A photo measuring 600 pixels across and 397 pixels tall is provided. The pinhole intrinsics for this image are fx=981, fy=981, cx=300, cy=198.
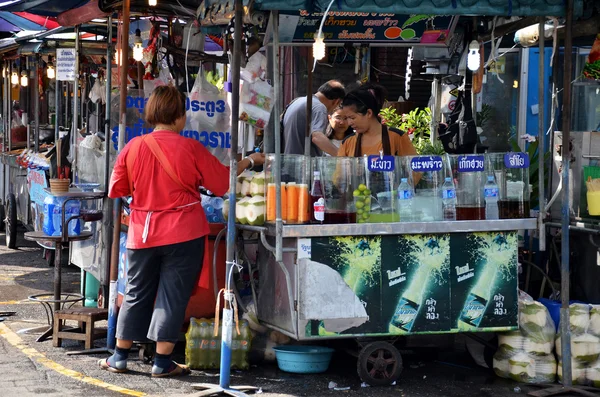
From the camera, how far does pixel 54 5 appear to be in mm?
8672

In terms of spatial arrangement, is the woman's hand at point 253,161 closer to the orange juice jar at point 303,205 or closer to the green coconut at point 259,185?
the green coconut at point 259,185

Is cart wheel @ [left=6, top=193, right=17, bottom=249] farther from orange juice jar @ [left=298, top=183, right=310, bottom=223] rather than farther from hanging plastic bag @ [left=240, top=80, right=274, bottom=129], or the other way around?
orange juice jar @ [left=298, top=183, right=310, bottom=223]

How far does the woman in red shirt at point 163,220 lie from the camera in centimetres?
662

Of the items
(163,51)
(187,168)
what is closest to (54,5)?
(163,51)

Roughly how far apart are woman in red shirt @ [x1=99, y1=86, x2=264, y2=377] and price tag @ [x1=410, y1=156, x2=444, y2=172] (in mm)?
1194

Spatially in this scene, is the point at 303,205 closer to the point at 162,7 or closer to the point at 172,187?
the point at 172,187

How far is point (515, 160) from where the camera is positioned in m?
6.97

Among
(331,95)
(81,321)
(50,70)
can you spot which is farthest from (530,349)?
(50,70)

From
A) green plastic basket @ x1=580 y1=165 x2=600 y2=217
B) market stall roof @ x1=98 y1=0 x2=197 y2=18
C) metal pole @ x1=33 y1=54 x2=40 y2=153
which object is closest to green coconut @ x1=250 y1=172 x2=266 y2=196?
market stall roof @ x1=98 y1=0 x2=197 y2=18

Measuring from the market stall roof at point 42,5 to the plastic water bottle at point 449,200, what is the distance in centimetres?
383

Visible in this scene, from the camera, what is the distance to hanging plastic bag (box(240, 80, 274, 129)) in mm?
7320

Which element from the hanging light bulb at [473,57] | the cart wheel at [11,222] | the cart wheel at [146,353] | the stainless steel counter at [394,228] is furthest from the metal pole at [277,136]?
the cart wheel at [11,222]

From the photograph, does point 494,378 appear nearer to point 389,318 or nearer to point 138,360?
point 389,318

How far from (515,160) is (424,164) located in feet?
2.32
